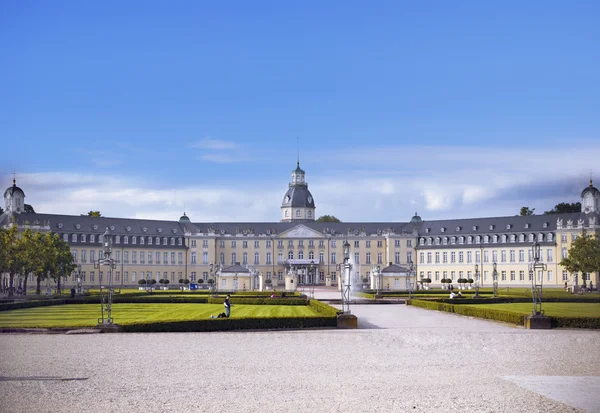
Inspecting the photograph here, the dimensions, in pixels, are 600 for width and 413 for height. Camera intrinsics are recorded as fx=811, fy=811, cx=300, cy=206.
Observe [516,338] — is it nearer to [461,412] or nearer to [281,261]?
[461,412]

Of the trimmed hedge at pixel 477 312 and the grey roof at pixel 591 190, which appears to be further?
the grey roof at pixel 591 190

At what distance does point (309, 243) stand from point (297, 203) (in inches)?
378

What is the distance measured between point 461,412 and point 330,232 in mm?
110023

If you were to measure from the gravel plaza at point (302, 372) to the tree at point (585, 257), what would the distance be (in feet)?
168

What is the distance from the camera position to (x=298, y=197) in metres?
132

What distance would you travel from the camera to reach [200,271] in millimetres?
121312

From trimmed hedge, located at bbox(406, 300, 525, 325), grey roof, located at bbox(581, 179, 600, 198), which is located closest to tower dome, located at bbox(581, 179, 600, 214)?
grey roof, located at bbox(581, 179, 600, 198)

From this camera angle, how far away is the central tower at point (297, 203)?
430 ft

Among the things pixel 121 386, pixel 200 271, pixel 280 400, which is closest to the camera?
pixel 280 400

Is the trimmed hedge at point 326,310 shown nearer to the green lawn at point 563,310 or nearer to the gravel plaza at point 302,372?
the gravel plaza at point 302,372

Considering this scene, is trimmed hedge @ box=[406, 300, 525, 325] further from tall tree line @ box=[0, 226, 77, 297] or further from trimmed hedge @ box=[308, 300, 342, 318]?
tall tree line @ box=[0, 226, 77, 297]

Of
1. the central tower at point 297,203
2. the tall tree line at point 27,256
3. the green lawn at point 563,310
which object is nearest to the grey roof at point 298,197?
the central tower at point 297,203

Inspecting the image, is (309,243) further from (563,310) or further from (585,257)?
(563,310)

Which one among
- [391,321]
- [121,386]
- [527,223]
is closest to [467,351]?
[121,386]
